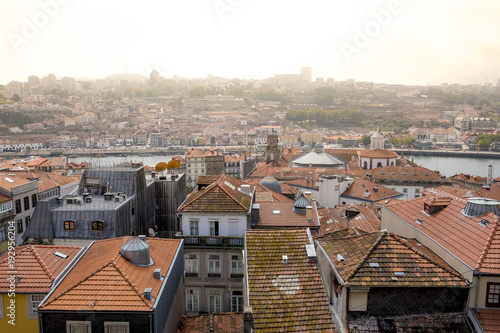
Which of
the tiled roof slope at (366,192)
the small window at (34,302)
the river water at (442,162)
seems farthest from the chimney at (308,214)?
the river water at (442,162)

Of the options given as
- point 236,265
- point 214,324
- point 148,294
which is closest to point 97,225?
point 236,265

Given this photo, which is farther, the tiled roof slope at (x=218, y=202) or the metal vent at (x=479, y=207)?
the tiled roof slope at (x=218, y=202)

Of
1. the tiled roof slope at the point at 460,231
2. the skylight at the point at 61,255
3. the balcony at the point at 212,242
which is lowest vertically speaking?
the balcony at the point at 212,242

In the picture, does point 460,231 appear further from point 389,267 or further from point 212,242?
point 212,242

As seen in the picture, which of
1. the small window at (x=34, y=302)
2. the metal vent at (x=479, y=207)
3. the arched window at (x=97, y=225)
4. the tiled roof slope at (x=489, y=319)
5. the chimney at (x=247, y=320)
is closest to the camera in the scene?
the chimney at (x=247, y=320)

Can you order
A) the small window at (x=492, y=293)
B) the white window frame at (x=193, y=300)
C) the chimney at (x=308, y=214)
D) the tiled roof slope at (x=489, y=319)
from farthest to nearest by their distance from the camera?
the chimney at (x=308, y=214)
the white window frame at (x=193, y=300)
the small window at (x=492, y=293)
the tiled roof slope at (x=489, y=319)

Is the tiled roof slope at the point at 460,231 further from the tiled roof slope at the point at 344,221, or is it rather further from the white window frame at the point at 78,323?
the white window frame at the point at 78,323

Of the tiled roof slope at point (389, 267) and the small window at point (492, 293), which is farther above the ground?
the tiled roof slope at point (389, 267)
